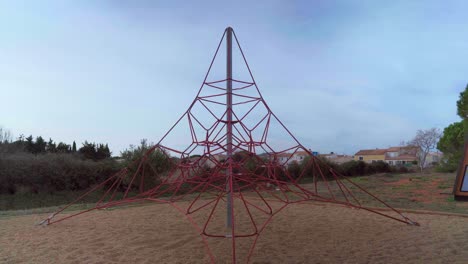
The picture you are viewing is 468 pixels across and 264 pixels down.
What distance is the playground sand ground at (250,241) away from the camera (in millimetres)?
3814

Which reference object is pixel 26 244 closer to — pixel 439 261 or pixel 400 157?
pixel 439 261

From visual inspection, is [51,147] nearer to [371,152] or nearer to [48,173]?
[48,173]

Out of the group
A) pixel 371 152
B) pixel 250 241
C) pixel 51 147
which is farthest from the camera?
pixel 371 152

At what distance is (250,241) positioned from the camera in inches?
182

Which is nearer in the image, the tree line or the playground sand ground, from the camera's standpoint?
the playground sand ground

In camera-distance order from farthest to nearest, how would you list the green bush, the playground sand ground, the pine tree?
the pine tree
the green bush
the playground sand ground

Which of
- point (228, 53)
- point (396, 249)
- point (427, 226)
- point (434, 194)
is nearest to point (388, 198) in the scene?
point (434, 194)

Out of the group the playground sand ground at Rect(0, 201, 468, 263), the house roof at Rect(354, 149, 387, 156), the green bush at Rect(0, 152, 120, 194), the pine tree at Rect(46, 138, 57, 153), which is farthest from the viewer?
the house roof at Rect(354, 149, 387, 156)

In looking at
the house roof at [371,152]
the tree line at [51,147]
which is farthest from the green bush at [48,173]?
the house roof at [371,152]

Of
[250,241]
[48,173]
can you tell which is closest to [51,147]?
[48,173]

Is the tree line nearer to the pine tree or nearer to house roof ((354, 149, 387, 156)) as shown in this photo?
the pine tree

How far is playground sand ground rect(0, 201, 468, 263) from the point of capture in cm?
381

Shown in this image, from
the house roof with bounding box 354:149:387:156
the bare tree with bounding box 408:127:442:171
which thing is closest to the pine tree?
the bare tree with bounding box 408:127:442:171

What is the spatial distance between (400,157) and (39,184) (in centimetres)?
4236
